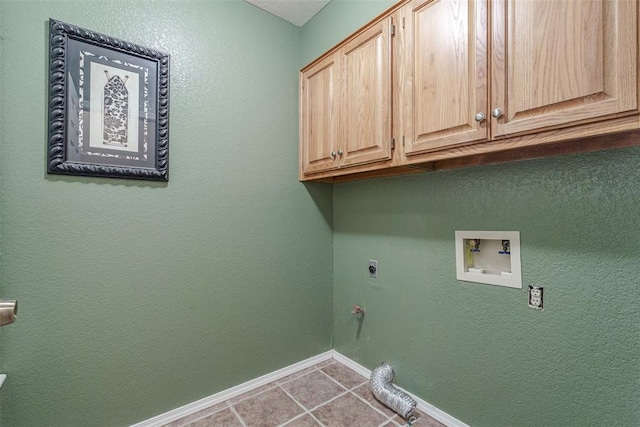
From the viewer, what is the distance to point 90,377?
136 centimetres

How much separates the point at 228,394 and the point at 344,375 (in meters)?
0.76

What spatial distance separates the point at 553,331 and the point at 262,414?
148cm

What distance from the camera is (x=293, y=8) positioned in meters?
1.94

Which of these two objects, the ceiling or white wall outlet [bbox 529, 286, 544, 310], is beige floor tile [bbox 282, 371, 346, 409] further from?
the ceiling

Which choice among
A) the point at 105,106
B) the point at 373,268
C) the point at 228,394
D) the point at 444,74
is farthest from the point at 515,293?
the point at 105,106

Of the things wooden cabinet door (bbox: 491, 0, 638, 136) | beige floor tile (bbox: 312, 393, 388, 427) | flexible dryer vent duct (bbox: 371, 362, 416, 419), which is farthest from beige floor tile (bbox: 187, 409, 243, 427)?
wooden cabinet door (bbox: 491, 0, 638, 136)

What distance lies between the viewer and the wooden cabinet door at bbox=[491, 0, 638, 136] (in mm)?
808

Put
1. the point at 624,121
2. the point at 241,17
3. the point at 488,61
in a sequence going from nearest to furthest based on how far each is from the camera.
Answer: the point at 624,121, the point at 488,61, the point at 241,17

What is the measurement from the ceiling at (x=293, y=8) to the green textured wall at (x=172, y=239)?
0.06 meters

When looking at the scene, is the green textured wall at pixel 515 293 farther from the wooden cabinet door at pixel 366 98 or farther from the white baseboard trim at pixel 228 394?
the white baseboard trim at pixel 228 394

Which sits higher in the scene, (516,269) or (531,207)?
(531,207)

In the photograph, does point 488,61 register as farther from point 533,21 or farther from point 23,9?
point 23,9

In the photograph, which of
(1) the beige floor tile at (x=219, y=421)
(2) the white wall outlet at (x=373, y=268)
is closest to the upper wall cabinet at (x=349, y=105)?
(2) the white wall outlet at (x=373, y=268)

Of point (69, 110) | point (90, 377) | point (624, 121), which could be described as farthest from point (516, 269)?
point (69, 110)
